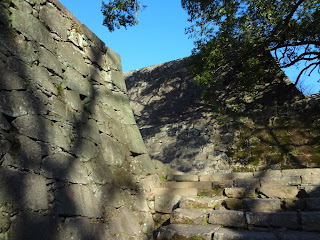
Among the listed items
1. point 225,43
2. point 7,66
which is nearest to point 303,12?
point 225,43

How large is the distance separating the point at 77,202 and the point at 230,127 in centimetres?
525

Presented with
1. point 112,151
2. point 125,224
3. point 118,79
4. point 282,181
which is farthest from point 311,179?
point 118,79

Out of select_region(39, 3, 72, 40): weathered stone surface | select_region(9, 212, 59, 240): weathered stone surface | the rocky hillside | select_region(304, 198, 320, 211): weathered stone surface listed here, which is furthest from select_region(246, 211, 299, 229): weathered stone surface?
the rocky hillside

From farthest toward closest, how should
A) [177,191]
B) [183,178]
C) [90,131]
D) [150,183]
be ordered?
1. [183,178]
2. [150,183]
3. [177,191]
4. [90,131]

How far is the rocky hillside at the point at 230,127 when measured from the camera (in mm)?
5789

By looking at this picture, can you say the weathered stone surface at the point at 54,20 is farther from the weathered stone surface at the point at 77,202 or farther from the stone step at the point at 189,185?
the stone step at the point at 189,185

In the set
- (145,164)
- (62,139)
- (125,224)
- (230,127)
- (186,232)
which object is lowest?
(186,232)

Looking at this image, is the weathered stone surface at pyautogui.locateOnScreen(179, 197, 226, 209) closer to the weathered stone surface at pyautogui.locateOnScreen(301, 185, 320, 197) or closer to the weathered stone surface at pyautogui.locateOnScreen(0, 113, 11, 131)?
the weathered stone surface at pyautogui.locateOnScreen(301, 185, 320, 197)

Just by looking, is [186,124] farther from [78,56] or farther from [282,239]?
[282,239]

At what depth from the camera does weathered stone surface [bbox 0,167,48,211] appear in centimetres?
182

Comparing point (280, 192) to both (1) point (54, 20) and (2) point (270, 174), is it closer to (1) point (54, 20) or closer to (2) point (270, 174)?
(2) point (270, 174)

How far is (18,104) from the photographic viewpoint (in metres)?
2.19

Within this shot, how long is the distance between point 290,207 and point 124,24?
6734 mm

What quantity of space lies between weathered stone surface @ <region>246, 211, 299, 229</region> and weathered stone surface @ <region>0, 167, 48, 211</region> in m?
1.90
